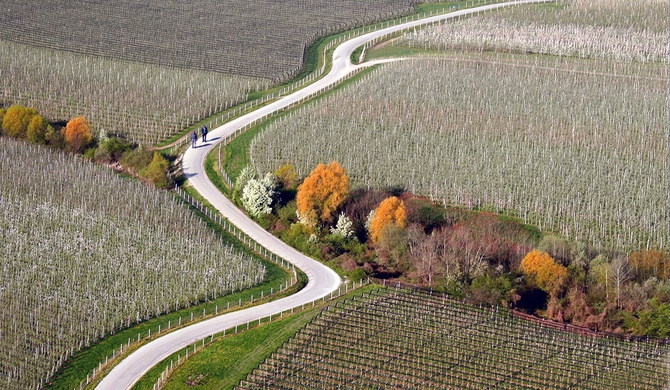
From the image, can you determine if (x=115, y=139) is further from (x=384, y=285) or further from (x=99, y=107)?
(x=384, y=285)

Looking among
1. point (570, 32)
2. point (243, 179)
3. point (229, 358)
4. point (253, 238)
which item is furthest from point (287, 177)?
point (570, 32)

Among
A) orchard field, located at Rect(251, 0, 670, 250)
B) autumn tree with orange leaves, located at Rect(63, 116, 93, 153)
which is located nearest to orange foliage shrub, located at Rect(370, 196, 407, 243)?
orchard field, located at Rect(251, 0, 670, 250)

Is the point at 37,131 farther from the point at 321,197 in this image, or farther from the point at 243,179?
the point at 321,197

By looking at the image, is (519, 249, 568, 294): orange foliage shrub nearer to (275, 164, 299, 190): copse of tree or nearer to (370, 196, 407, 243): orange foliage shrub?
(370, 196, 407, 243): orange foliage shrub

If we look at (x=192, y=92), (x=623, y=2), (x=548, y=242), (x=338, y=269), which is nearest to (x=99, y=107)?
(x=192, y=92)

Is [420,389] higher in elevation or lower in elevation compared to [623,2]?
lower
